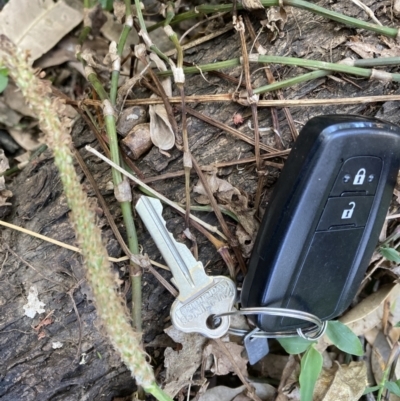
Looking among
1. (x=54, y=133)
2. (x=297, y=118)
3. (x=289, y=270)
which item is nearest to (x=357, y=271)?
(x=289, y=270)

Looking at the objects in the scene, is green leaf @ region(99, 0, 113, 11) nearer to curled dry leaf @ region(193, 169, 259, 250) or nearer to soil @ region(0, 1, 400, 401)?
soil @ region(0, 1, 400, 401)

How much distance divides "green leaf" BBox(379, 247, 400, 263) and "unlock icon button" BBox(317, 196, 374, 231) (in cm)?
15

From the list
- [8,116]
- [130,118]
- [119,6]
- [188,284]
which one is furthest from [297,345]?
[8,116]

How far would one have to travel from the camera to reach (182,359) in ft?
2.79

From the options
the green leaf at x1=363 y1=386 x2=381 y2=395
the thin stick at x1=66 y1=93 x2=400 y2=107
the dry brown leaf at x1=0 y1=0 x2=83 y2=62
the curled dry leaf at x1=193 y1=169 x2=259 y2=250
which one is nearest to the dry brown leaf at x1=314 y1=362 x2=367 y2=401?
the green leaf at x1=363 y1=386 x2=381 y2=395

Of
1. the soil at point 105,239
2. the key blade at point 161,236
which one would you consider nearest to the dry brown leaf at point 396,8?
the soil at point 105,239

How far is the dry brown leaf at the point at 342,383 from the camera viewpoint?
0.94m

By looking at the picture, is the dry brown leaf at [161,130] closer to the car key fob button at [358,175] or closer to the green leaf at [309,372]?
the car key fob button at [358,175]

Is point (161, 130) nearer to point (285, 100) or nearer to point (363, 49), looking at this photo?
point (285, 100)

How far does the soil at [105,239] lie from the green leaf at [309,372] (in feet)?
0.80

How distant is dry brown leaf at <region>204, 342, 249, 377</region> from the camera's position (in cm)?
88

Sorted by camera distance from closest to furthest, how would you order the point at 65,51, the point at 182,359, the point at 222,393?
the point at 182,359, the point at 222,393, the point at 65,51

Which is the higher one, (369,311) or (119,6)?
(119,6)

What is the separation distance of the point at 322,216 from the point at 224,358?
1.18ft
